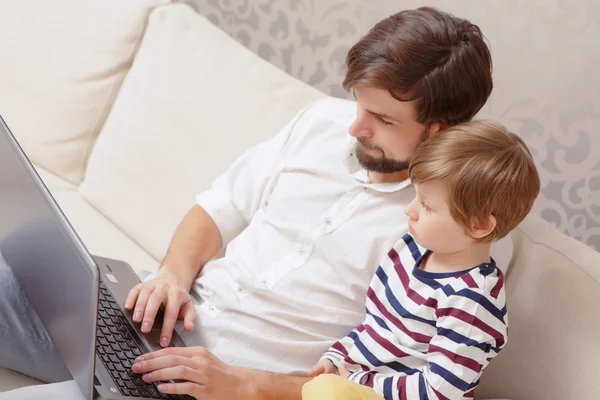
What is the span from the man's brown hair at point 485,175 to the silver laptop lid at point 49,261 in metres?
0.52

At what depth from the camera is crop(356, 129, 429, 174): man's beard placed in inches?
56.2

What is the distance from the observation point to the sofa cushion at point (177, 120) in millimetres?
1860


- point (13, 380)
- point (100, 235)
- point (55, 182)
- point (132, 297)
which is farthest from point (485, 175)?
point (55, 182)

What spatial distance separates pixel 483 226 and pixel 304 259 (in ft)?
1.27

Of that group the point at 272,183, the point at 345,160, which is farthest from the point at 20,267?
the point at 345,160

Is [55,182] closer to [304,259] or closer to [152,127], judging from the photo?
[152,127]

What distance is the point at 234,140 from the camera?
72.7 inches

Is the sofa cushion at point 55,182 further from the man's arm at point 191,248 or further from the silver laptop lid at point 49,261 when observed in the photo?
the silver laptop lid at point 49,261

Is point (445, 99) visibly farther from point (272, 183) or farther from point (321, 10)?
point (321, 10)

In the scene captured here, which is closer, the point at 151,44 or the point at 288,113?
the point at 288,113

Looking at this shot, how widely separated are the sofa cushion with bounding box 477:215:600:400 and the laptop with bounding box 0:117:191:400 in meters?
0.58

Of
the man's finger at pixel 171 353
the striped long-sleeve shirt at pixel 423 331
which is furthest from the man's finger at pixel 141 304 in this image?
the striped long-sleeve shirt at pixel 423 331

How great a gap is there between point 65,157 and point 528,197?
1394mm

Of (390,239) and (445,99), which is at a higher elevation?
(445,99)
